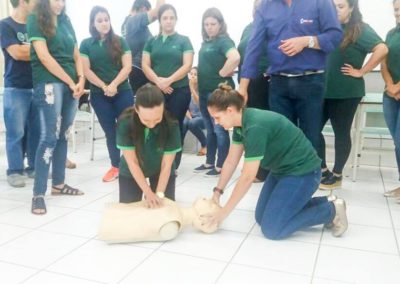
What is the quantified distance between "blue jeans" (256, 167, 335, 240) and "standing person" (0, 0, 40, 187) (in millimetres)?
1742

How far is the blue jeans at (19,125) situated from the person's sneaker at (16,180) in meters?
0.04

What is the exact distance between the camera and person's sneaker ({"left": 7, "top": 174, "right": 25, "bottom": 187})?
281 centimetres

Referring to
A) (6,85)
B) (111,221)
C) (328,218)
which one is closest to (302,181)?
(328,218)

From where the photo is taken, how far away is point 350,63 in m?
2.76

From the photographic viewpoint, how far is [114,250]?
1.79 meters

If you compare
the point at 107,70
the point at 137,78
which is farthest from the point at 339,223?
the point at 137,78

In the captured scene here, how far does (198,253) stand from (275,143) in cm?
61

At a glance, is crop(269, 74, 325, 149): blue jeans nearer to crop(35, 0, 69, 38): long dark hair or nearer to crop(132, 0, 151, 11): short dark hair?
crop(35, 0, 69, 38): long dark hair

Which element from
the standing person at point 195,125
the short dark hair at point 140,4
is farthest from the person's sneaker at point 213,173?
the short dark hair at point 140,4

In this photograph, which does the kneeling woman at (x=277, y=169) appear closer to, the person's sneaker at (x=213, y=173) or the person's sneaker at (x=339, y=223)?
the person's sneaker at (x=339, y=223)

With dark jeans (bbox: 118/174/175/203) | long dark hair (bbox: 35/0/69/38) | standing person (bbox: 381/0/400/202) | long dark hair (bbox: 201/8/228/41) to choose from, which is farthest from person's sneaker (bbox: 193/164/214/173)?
long dark hair (bbox: 35/0/69/38)

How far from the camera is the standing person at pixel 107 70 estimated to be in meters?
2.90

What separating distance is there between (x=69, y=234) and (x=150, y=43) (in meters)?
1.66

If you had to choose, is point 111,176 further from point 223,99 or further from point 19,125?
point 223,99
